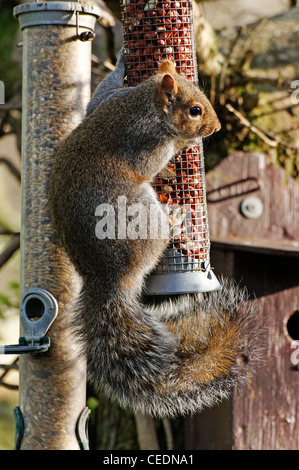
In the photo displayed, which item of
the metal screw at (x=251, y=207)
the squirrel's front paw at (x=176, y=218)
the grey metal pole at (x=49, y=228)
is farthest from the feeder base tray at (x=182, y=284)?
the metal screw at (x=251, y=207)

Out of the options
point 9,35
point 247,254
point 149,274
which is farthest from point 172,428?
point 9,35

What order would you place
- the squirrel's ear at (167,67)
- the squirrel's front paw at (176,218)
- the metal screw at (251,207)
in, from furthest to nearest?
the metal screw at (251,207) < the squirrel's front paw at (176,218) < the squirrel's ear at (167,67)

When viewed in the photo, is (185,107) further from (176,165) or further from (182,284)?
(182,284)

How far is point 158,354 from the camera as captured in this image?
1.93 m

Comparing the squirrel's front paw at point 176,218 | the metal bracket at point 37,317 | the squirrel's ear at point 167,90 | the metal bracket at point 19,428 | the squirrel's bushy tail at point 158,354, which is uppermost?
the squirrel's ear at point 167,90

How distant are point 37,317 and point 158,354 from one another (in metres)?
0.43

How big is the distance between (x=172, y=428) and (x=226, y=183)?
100 cm

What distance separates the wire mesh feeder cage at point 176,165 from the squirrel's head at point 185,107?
11cm

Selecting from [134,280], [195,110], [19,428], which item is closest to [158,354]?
[134,280]

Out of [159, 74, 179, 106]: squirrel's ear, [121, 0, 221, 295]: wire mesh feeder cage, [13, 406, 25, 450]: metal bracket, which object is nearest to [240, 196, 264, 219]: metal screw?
[121, 0, 221, 295]: wire mesh feeder cage

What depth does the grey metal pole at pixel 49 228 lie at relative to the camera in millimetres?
2170

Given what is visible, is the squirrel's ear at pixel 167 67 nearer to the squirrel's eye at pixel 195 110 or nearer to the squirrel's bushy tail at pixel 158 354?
the squirrel's eye at pixel 195 110
